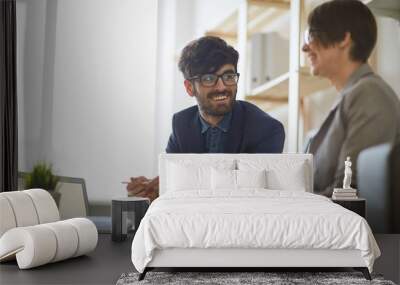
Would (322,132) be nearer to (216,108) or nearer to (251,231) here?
(216,108)

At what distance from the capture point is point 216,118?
6078mm

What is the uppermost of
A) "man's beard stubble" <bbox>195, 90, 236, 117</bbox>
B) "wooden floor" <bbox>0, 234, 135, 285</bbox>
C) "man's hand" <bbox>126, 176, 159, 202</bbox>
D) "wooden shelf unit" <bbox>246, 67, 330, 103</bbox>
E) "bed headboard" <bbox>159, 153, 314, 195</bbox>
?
"wooden shelf unit" <bbox>246, 67, 330, 103</bbox>

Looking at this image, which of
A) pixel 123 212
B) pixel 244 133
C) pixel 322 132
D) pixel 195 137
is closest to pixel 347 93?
pixel 322 132

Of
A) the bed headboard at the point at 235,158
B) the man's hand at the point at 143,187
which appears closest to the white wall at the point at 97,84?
the man's hand at the point at 143,187

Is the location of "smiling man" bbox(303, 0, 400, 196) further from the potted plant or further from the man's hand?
the potted plant

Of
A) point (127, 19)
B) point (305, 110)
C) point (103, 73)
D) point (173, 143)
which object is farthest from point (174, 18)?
point (305, 110)

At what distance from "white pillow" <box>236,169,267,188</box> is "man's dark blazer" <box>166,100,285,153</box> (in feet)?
2.31

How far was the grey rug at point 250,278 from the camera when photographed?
3742 millimetres

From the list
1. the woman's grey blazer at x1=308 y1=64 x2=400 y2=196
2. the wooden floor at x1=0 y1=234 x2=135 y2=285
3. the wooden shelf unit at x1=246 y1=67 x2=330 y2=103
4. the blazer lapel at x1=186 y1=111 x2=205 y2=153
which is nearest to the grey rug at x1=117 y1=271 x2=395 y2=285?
the wooden floor at x1=0 y1=234 x2=135 y2=285

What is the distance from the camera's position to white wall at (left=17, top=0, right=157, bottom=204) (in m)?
6.19

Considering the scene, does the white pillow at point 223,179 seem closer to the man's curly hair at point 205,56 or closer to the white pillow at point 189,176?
the white pillow at point 189,176

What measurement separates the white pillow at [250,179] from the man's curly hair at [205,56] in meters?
1.34

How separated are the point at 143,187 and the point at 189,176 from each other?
2.89 ft

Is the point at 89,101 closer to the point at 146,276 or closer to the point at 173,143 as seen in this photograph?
the point at 173,143
